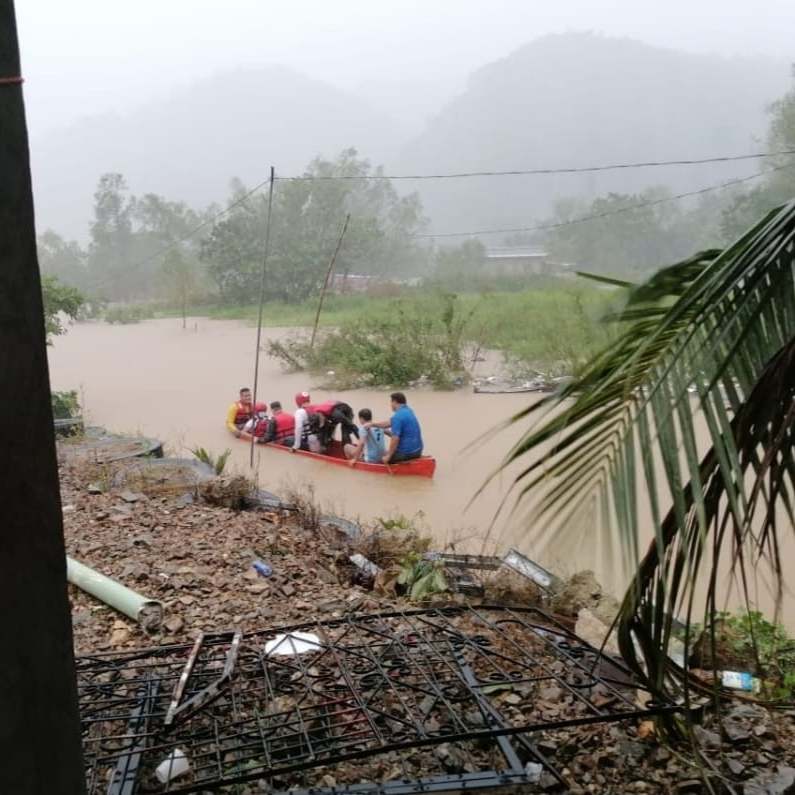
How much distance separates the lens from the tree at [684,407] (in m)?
1.24

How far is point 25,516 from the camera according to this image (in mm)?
1305

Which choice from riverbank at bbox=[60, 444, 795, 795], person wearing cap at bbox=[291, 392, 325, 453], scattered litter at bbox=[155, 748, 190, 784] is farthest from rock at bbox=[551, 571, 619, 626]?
person wearing cap at bbox=[291, 392, 325, 453]

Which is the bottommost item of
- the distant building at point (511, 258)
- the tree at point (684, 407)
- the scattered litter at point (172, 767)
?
the scattered litter at point (172, 767)

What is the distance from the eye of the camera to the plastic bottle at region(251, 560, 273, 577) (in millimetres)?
5133

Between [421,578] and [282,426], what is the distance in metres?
6.61

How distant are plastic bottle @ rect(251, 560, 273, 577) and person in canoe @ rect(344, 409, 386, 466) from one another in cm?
503

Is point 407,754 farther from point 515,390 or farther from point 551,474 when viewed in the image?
point 515,390

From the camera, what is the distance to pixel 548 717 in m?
3.06

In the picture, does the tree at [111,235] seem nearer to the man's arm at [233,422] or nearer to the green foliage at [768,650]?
the man's arm at [233,422]

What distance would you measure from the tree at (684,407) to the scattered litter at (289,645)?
1837 mm

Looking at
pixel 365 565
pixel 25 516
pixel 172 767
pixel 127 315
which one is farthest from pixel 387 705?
pixel 127 315

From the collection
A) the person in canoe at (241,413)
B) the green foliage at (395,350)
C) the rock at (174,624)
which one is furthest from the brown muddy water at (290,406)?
the rock at (174,624)

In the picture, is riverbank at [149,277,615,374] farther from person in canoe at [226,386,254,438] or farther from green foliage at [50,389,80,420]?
green foliage at [50,389,80,420]

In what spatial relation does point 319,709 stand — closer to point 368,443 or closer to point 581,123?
point 368,443
